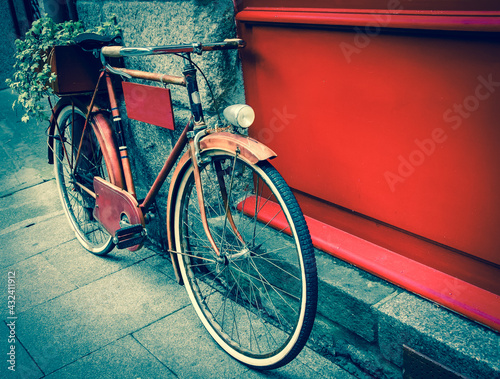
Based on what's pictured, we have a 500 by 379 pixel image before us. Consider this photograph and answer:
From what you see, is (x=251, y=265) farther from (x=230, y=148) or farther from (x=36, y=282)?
(x=36, y=282)

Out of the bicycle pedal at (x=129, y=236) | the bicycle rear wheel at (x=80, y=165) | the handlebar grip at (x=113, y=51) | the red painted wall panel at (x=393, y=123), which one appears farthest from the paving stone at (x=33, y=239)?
the red painted wall panel at (x=393, y=123)

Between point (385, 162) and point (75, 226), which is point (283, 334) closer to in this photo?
point (385, 162)

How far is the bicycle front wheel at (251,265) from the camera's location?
2.04 metres

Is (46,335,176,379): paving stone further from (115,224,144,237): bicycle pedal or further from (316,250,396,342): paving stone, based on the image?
(316,250,396,342): paving stone

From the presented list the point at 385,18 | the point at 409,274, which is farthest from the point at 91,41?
the point at 409,274

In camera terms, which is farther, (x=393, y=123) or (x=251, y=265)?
(x=251, y=265)

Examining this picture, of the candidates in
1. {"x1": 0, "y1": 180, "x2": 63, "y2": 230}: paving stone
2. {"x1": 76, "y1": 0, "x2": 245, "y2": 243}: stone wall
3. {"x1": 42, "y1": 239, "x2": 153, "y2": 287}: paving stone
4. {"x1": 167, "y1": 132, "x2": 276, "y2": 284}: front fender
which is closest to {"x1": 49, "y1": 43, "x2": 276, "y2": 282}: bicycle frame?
{"x1": 167, "y1": 132, "x2": 276, "y2": 284}: front fender

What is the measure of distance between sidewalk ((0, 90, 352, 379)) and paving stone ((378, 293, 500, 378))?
419 mm

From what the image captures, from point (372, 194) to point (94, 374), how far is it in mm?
1736

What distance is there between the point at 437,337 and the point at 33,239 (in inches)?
132

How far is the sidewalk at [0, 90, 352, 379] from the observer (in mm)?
2555

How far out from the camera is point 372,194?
7.96 ft

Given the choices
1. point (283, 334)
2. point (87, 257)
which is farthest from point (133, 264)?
point (283, 334)

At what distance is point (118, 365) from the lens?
8.53ft
